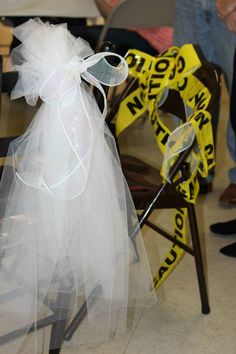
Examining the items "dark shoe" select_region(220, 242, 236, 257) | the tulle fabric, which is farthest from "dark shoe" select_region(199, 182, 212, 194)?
the tulle fabric

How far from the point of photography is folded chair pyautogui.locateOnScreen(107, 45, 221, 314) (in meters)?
1.67

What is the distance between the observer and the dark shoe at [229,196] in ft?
8.97

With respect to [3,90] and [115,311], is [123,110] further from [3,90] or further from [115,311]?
[115,311]

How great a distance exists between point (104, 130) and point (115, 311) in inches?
15.9

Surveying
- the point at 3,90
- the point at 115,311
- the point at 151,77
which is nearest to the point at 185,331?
the point at 115,311

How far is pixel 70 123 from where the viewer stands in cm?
133

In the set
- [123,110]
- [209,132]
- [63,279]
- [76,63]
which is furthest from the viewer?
[123,110]

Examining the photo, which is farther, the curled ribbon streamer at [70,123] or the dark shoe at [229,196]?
the dark shoe at [229,196]

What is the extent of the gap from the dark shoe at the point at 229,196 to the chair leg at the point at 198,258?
89cm

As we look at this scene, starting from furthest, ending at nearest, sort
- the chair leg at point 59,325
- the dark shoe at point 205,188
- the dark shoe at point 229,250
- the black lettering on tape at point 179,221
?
the dark shoe at point 205,188 < the dark shoe at point 229,250 < the black lettering on tape at point 179,221 < the chair leg at point 59,325

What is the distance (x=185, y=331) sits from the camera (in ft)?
5.97

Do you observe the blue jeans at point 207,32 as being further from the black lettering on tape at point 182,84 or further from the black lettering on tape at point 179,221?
the black lettering on tape at point 179,221

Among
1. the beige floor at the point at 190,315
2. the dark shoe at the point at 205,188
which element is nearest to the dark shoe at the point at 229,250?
the beige floor at the point at 190,315

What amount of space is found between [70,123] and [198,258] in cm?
70
